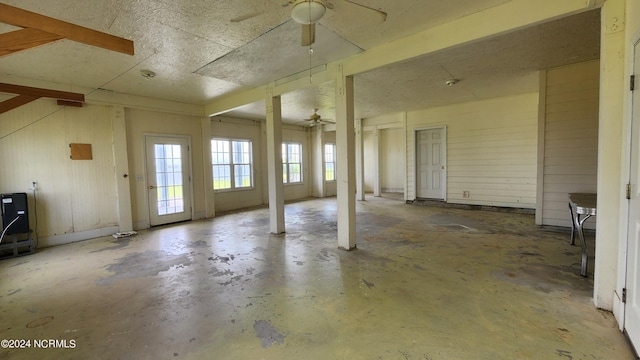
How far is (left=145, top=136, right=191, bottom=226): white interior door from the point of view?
5824 mm

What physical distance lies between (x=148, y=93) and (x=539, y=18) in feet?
20.1

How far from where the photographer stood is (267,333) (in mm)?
2051

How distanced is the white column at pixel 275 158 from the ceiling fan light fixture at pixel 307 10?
2.73m

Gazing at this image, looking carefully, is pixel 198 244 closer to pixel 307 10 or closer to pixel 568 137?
pixel 307 10

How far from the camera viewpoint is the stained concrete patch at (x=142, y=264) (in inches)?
126

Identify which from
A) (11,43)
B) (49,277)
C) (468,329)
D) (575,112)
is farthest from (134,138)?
(575,112)

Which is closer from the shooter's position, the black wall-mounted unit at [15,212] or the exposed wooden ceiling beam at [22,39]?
the exposed wooden ceiling beam at [22,39]

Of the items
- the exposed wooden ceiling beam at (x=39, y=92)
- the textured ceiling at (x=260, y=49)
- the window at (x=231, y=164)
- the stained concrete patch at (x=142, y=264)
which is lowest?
the stained concrete patch at (x=142, y=264)

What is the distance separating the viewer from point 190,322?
2215 millimetres

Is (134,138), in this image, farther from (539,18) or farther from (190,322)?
(539,18)

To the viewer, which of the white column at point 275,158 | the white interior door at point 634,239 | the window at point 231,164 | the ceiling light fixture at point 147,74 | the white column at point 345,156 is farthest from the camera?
the window at point 231,164

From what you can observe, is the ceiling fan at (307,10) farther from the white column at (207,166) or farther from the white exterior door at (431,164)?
the white exterior door at (431,164)

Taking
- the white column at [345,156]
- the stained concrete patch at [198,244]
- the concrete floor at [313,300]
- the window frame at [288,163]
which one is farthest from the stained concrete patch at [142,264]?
the window frame at [288,163]

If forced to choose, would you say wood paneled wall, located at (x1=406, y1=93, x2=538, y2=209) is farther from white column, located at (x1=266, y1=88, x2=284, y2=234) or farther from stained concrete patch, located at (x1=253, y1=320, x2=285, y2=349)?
stained concrete patch, located at (x1=253, y1=320, x2=285, y2=349)
